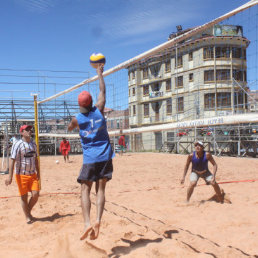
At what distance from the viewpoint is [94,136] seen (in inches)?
119

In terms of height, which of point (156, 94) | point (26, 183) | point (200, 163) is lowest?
point (26, 183)

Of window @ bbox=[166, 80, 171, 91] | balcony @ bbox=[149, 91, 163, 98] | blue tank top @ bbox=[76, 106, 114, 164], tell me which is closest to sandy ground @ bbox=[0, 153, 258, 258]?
blue tank top @ bbox=[76, 106, 114, 164]

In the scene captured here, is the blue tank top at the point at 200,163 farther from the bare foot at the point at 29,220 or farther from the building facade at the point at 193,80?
the building facade at the point at 193,80

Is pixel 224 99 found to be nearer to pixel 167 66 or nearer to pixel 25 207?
pixel 167 66

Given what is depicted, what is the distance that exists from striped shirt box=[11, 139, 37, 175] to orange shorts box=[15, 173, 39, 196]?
6 cm

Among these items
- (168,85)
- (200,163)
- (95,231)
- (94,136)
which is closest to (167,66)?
(168,85)

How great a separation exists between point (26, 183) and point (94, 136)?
1.76 m

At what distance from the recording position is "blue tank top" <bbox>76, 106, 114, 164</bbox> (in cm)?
302

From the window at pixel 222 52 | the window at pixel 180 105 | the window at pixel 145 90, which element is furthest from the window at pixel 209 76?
the window at pixel 145 90

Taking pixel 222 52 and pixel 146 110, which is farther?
pixel 146 110

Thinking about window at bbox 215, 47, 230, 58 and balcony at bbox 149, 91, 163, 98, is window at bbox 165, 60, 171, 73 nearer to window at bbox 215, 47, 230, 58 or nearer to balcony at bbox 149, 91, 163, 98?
balcony at bbox 149, 91, 163, 98

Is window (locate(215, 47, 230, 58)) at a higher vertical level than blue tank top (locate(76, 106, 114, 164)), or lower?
higher

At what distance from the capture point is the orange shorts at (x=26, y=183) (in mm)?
4234

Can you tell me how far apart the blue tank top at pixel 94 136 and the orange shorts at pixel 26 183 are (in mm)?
1586
